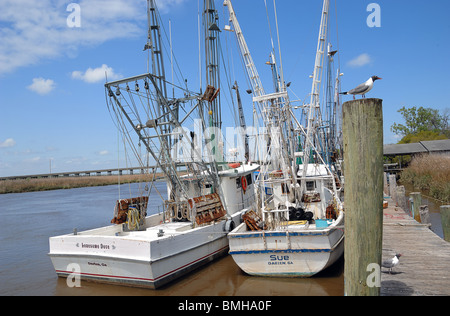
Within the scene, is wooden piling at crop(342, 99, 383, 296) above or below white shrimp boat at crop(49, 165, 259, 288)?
above

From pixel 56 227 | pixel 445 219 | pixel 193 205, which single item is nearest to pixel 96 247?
pixel 193 205

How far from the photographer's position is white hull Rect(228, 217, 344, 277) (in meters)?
8.13

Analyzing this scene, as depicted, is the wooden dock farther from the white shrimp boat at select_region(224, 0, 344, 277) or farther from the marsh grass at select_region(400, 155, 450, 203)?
the marsh grass at select_region(400, 155, 450, 203)

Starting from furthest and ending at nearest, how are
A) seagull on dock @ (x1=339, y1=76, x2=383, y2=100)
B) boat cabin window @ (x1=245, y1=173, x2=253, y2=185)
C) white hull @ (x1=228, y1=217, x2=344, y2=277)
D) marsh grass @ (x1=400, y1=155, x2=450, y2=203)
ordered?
marsh grass @ (x1=400, y1=155, x2=450, y2=203), boat cabin window @ (x1=245, y1=173, x2=253, y2=185), white hull @ (x1=228, y1=217, x2=344, y2=277), seagull on dock @ (x1=339, y1=76, x2=383, y2=100)

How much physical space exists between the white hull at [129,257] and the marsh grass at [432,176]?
15.6m

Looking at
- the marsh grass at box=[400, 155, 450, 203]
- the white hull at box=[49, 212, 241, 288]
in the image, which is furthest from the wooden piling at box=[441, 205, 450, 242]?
the marsh grass at box=[400, 155, 450, 203]

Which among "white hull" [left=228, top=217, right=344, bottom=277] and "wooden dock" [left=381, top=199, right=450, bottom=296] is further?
"white hull" [left=228, top=217, right=344, bottom=277]

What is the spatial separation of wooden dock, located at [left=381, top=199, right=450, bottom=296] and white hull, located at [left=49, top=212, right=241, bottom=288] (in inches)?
191

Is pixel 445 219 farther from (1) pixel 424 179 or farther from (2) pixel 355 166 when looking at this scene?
(1) pixel 424 179

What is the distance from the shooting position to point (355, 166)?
4770 mm

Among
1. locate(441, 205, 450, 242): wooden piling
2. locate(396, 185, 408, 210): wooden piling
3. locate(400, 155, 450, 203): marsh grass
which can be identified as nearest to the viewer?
locate(441, 205, 450, 242): wooden piling

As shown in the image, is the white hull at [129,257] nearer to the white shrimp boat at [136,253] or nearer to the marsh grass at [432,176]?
the white shrimp boat at [136,253]

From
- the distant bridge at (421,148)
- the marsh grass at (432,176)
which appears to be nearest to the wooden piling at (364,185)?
the marsh grass at (432,176)
